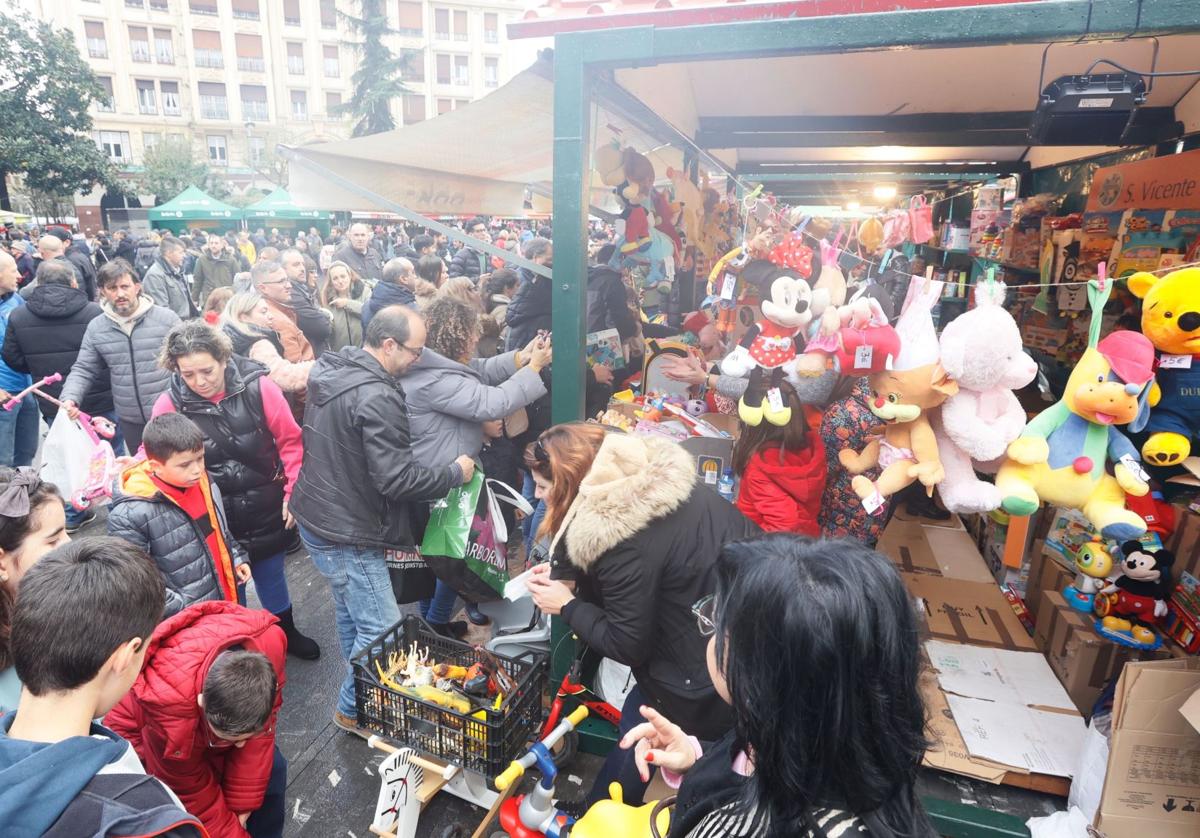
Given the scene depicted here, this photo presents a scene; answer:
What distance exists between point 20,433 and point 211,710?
15.8 feet

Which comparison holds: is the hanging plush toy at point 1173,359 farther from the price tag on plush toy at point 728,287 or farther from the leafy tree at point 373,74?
the leafy tree at point 373,74

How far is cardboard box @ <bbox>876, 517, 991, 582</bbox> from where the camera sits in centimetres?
381

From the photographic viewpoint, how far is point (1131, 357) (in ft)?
5.88

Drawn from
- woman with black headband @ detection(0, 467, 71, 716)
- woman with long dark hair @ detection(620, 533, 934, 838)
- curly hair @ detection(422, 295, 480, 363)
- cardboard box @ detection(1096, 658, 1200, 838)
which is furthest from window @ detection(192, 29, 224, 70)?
cardboard box @ detection(1096, 658, 1200, 838)

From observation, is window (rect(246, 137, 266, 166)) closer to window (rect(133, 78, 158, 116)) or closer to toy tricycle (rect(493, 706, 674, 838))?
window (rect(133, 78, 158, 116))

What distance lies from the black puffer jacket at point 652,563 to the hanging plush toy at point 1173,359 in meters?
1.24

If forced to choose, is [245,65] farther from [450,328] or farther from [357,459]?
[357,459]

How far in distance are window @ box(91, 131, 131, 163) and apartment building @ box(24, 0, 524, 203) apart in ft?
0.19

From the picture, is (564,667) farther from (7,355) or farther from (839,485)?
(7,355)

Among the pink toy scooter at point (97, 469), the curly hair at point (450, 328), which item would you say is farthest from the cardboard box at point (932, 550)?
the pink toy scooter at point (97, 469)

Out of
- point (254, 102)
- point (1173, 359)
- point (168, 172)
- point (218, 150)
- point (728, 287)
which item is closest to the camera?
point (1173, 359)

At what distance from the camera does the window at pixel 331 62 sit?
41.0 metres

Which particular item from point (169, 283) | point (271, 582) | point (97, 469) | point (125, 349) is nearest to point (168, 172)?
point (169, 283)

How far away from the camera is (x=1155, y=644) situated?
8.38 ft
